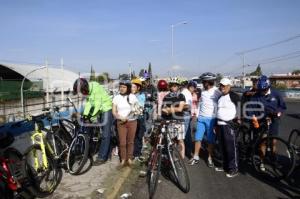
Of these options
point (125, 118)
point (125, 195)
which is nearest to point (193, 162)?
point (125, 118)

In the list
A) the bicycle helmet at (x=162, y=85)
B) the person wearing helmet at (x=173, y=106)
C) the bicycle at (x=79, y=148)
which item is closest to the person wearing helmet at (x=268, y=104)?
the person wearing helmet at (x=173, y=106)

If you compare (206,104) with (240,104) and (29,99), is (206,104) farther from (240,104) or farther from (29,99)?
(29,99)

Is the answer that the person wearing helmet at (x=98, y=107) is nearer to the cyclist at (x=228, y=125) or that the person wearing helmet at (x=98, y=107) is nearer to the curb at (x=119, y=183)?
the curb at (x=119, y=183)

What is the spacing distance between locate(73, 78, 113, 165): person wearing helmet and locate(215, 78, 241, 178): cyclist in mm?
2349

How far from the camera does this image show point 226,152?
7.05 m

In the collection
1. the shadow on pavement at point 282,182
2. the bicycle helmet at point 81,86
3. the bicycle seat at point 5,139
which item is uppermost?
the bicycle helmet at point 81,86

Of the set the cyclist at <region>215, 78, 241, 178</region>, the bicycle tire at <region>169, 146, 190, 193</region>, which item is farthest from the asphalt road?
the cyclist at <region>215, 78, 241, 178</region>

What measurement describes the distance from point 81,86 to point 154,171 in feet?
8.13

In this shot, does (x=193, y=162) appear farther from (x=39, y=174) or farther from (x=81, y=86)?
(x=39, y=174)

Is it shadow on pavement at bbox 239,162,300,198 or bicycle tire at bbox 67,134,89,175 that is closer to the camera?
shadow on pavement at bbox 239,162,300,198

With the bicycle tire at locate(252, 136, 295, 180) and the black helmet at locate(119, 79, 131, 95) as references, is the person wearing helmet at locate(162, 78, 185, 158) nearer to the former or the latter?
the black helmet at locate(119, 79, 131, 95)

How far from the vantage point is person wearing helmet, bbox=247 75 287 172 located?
7328 mm

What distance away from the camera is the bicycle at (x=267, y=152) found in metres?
6.46

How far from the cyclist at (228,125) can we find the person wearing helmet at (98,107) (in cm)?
235
